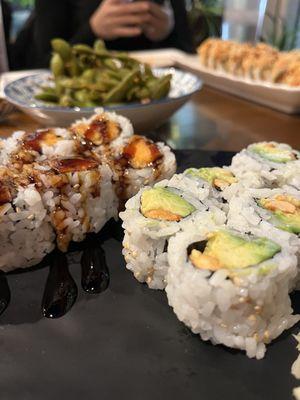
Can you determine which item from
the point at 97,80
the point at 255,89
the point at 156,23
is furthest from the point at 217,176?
the point at 156,23

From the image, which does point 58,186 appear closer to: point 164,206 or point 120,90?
point 164,206

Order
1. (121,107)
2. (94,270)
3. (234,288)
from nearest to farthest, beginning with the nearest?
(234,288) < (94,270) < (121,107)

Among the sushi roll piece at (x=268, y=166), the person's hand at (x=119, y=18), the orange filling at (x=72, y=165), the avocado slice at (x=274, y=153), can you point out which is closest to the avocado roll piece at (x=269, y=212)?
the sushi roll piece at (x=268, y=166)

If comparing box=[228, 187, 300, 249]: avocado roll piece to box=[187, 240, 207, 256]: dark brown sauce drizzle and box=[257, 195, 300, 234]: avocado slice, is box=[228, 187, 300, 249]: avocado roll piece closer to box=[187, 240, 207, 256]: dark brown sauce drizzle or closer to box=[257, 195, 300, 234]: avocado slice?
box=[257, 195, 300, 234]: avocado slice

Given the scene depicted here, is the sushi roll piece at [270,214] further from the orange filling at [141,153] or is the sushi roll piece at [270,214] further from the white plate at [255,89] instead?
the white plate at [255,89]

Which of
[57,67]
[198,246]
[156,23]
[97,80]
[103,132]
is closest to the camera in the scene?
[198,246]

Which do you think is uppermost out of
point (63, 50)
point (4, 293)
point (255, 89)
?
point (63, 50)

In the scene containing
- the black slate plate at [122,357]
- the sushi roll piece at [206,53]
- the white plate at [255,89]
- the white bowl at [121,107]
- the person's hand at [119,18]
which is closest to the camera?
the black slate plate at [122,357]

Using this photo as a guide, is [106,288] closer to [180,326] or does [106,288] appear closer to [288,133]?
[180,326]
